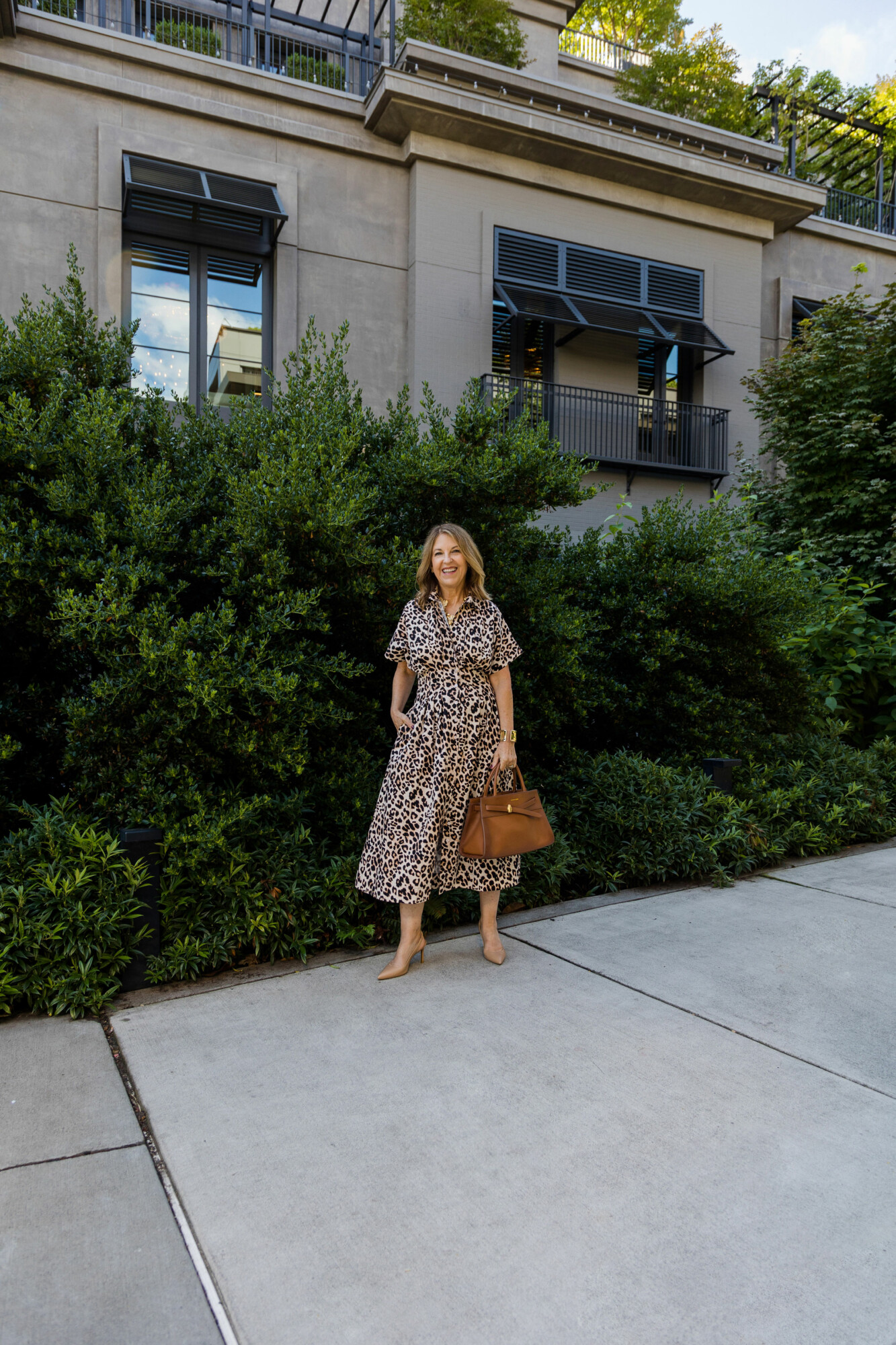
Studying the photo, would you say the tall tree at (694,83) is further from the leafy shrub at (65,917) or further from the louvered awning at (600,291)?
the leafy shrub at (65,917)

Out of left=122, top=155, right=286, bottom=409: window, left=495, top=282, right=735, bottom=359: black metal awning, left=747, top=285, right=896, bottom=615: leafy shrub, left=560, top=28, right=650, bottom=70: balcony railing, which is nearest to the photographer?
left=747, top=285, right=896, bottom=615: leafy shrub

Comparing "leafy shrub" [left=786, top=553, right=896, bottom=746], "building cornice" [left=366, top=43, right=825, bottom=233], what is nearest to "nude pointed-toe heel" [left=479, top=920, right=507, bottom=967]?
"leafy shrub" [left=786, top=553, right=896, bottom=746]

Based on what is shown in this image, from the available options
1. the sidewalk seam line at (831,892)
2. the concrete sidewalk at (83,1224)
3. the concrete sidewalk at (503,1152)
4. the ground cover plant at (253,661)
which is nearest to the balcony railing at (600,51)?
the ground cover plant at (253,661)

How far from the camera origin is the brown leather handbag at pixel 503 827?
3.73 m

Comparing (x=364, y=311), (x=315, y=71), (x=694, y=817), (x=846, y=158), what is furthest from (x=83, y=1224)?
(x=846, y=158)

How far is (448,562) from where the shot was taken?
12.5 feet

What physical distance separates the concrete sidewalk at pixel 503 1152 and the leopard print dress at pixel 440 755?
1.42 ft

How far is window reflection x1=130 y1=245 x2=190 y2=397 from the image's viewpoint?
10562 millimetres

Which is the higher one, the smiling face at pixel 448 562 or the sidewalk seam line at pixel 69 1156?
the smiling face at pixel 448 562

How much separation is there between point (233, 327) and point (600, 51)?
10.9 metres

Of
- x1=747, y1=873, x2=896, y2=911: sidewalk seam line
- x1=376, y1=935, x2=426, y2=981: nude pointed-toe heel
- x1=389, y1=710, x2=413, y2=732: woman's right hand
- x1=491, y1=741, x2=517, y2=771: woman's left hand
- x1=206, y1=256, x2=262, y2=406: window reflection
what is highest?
x1=206, y1=256, x2=262, y2=406: window reflection

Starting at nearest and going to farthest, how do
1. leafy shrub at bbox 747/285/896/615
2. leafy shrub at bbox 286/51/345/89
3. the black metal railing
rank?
leafy shrub at bbox 747/285/896/615 < leafy shrub at bbox 286/51/345/89 < the black metal railing

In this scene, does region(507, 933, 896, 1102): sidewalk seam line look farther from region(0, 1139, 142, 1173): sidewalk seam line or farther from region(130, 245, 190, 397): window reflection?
region(130, 245, 190, 397): window reflection

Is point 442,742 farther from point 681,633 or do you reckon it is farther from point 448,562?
point 681,633
